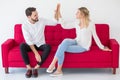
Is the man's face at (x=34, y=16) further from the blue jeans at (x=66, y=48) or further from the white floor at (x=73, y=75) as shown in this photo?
the white floor at (x=73, y=75)

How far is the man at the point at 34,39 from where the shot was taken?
4.08 metres

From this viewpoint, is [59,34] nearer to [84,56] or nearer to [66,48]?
[66,48]

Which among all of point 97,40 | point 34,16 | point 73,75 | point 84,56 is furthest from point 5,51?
point 97,40

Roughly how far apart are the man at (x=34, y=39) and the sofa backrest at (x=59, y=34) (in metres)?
0.29

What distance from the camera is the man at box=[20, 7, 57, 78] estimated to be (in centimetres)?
408

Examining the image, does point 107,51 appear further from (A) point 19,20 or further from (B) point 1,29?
(B) point 1,29

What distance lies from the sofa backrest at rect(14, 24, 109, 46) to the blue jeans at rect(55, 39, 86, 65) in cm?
36

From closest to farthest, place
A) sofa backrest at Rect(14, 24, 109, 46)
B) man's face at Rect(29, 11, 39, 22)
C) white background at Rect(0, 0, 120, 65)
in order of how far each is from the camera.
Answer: man's face at Rect(29, 11, 39, 22) → sofa backrest at Rect(14, 24, 109, 46) → white background at Rect(0, 0, 120, 65)

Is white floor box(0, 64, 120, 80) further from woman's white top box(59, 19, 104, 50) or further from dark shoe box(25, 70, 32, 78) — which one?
woman's white top box(59, 19, 104, 50)

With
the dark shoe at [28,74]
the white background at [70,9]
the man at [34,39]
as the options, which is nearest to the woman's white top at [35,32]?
the man at [34,39]

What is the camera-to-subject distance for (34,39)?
14.0 feet

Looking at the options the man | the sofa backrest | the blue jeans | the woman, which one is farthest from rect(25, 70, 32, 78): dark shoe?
the sofa backrest

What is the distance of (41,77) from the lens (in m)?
4.09

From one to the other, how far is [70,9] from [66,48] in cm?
103
